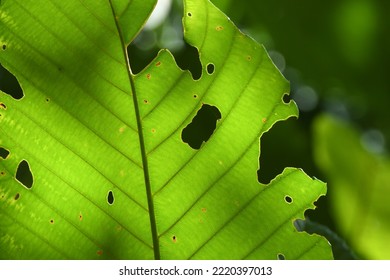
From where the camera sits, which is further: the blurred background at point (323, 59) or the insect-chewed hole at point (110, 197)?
the blurred background at point (323, 59)

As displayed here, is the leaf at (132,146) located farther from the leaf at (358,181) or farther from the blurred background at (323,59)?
the blurred background at (323,59)

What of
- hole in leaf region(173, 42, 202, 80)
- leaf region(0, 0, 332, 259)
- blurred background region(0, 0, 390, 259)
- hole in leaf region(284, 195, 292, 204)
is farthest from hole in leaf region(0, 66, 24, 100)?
hole in leaf region(284, 195, 292, 204)

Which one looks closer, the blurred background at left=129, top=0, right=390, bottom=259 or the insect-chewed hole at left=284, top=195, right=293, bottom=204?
the insect-chewed hole at left=284, top=195, right=293, bottom=204

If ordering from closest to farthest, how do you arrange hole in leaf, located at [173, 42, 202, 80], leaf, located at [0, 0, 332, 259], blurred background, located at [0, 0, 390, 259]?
leaf, located at [0, 0, 332, 259], blurred background, located at [0, 0, 390, 259], hole in leaf, located at [173, 42, 202, 80]

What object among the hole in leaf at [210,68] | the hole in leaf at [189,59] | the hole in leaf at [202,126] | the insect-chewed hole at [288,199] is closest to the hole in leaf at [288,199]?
the insect-chewed hole at [288,199]

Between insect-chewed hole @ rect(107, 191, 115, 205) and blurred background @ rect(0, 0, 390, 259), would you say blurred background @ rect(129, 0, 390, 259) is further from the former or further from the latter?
insect-chewed hole @ rect(107, 191, 115, 205)
